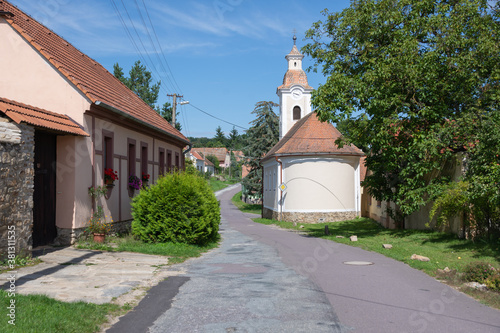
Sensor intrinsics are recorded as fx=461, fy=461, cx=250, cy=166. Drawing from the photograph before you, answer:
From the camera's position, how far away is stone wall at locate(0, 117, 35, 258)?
30.4ft

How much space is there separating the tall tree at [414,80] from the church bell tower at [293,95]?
20805 millimetres

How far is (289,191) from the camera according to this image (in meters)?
31.3

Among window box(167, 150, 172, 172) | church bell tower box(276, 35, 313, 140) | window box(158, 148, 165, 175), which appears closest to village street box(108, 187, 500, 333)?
window box(158, 148, 165, 175)

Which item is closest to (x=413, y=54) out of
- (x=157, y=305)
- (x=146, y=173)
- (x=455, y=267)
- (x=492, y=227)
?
(x=492, y=227)

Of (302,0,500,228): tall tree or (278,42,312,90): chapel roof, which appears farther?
(278,42,312,90): chapel roof

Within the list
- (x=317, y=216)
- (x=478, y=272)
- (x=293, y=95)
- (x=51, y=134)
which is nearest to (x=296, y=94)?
(x=293, y=95)

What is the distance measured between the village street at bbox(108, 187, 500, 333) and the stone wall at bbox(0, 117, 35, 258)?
3.47 metres

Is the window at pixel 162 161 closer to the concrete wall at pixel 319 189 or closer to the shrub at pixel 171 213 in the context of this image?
the shrub at pixel 171 213

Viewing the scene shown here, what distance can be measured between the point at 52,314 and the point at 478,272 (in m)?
7.53

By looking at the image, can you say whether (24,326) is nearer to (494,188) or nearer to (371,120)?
(494,188)

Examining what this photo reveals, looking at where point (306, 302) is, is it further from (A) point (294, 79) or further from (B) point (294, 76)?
(B) point (294, 76)

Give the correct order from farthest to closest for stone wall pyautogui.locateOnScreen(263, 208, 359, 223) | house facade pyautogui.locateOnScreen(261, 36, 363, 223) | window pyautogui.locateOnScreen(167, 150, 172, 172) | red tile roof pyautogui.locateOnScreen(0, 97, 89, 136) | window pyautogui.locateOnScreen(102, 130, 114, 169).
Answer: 1. house facade pyautogui.locateOnScreen(261, 36, 363, 223)
2. stone wall pyautogui.locateOnScreen(263, 208, 359, 223)
3. window pyautogui.locateOnScreen(167, 150, 172, 172)
4. window pyautogui.locateOnScreen(102, 130, 114, 169)
5. red tile roof pyautogui.locateOnScreen(0, 97, 89, 136)

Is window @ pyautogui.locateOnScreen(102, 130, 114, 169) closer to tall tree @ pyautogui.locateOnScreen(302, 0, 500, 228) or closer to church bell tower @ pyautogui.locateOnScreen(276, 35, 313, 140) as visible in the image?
tall tree @ pyautogui.locateOnScreen(302, 0, 500, 228)

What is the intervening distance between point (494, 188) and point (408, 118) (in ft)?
21.7
